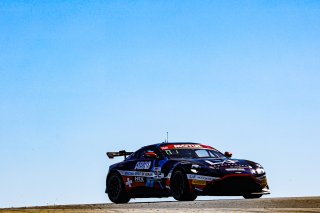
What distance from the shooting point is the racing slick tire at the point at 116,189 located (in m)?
19.1

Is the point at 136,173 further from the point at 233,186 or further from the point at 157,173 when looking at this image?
the point at 233,186

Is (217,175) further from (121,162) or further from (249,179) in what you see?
(121,162)

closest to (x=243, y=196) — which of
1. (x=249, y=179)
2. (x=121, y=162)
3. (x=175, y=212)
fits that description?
(x=249, y=179)

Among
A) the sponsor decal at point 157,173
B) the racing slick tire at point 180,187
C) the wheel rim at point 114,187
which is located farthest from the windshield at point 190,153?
the wheel rim at point 114,187

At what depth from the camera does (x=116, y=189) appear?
19406 millimetres

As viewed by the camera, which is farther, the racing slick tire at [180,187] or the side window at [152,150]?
the side window at [152,150]

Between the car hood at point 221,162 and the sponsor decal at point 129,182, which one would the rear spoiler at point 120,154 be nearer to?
the sponsor decal at point 129,182

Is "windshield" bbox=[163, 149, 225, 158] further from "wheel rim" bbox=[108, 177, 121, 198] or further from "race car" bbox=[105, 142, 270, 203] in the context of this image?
"wheel rim" bbox=[108, 177, 121, 198]

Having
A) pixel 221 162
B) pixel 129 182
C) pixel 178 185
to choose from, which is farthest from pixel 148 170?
pixel 221 162

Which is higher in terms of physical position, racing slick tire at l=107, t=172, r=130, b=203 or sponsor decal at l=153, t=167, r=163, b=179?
sponsor decal at l=153, t=167, r=163, b=179

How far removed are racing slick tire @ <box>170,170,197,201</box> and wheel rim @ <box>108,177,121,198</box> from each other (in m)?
2.35

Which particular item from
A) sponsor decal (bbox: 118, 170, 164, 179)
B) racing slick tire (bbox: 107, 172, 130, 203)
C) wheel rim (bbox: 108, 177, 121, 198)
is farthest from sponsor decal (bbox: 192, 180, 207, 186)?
wheel rim (bbox: 108, 177, 121, 198)

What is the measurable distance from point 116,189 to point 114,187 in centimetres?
14

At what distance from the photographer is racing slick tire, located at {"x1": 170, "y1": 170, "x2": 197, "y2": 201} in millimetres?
16875
